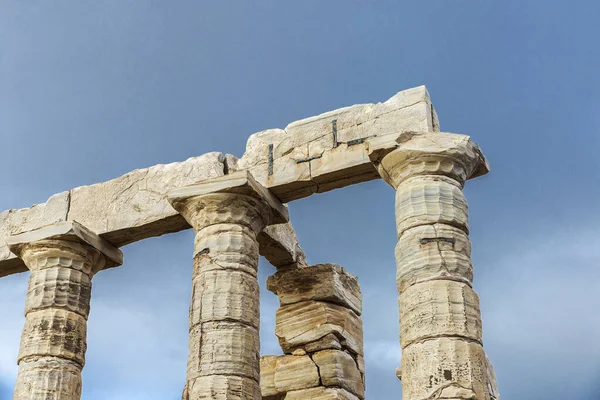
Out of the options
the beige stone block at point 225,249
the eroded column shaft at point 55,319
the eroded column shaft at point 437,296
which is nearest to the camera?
the eroded column shaft at point 437,296

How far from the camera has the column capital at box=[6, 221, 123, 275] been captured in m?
17.1

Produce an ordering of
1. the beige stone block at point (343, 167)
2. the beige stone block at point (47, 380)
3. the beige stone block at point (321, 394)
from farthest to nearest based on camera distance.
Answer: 1. the beige stone block at point (321, 394)
2. the beige stone block at point (47, 380)
3. the beige stone block at point (343, 167)

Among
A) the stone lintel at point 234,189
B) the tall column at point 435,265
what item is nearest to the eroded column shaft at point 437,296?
the tall column at point 435,265

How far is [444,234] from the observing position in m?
13.2

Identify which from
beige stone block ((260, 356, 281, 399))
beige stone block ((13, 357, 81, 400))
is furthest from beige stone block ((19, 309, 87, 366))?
beige stone block ((260, 356, 281, 399))

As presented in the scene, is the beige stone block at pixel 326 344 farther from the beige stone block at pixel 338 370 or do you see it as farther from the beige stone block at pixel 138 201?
the beige stone block at pixel 138 201

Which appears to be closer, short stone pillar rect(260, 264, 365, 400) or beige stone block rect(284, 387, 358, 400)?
beige stone block rect(284, 387, 358, 400)

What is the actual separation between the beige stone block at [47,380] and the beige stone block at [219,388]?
127 inches

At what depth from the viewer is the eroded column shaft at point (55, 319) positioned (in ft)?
54.1

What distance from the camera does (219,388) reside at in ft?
46.8

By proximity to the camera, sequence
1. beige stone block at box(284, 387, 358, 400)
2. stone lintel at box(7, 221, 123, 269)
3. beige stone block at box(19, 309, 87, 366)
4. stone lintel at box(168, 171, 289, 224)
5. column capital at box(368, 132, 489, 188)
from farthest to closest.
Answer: beige stone block at box(284, 387, 358, 400) < stone lintel at box(7, 221, 123, 269) < beige stone block at box(19, 309, 87, 366) < stone lintel at box(168, 171, 289, 224) < column capital at box(368, 132, 489, 188)

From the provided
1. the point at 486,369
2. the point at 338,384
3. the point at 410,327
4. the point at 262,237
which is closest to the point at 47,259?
the point at 262,237

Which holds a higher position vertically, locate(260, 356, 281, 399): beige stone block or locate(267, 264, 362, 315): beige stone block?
locate(267, 264, 362, 315): beige stone block

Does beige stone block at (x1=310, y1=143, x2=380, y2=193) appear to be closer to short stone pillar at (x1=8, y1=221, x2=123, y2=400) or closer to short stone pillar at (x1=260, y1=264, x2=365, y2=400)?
short stone pillar at (x1=260, y1=264, x2=365, y2=400)
